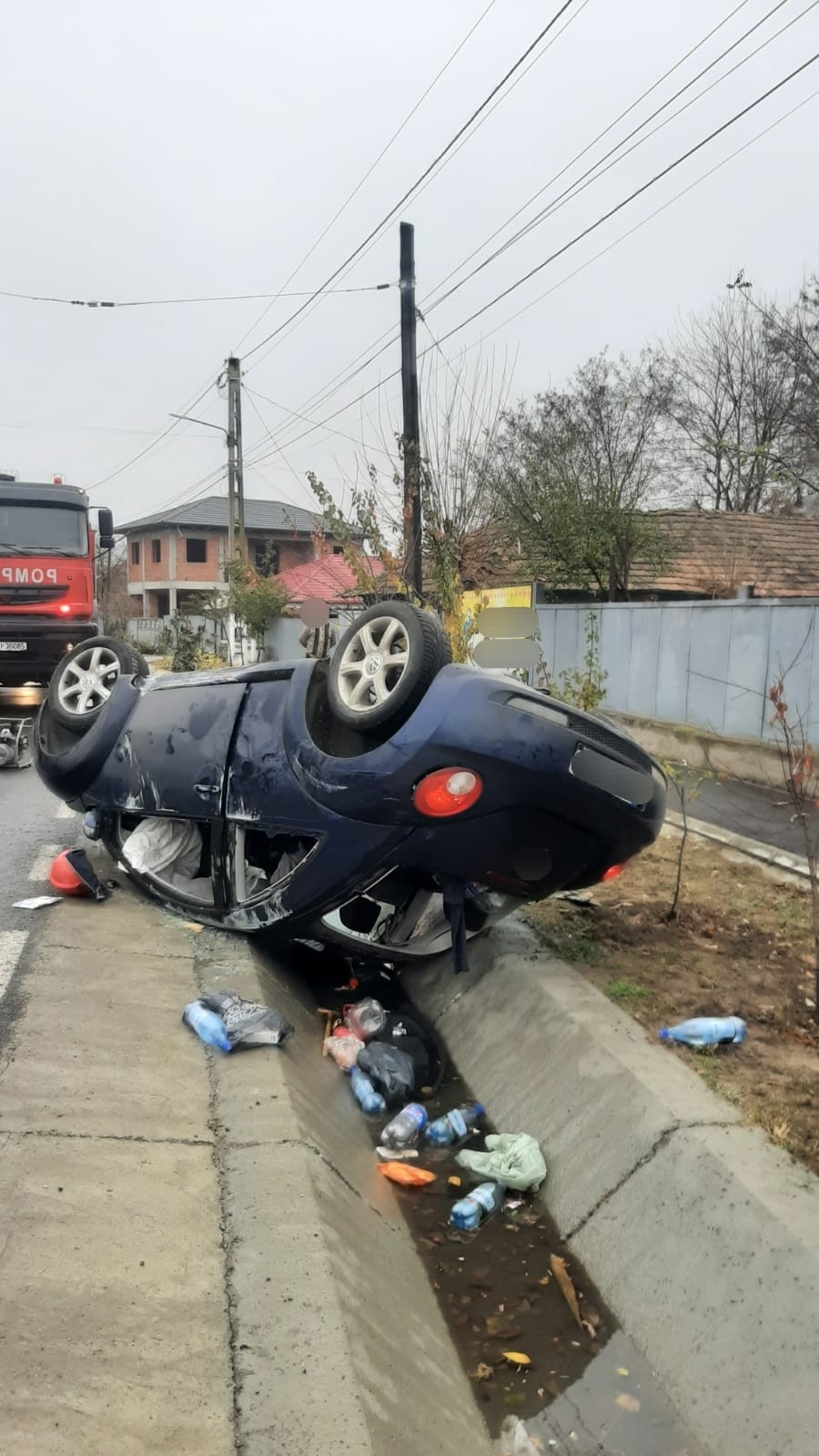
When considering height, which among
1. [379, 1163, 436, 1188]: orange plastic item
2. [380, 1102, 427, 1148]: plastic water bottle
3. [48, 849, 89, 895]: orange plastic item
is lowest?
[379, 1163, 436, 1188]: orange plastic item

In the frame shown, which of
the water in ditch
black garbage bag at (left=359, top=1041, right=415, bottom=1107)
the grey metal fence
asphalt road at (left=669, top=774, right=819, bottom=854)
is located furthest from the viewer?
the grey metal fence

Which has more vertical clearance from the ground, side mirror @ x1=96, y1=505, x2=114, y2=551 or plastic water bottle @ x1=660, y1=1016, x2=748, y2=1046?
side mirror @ x1=96, y1=505, x2=114, y2=551

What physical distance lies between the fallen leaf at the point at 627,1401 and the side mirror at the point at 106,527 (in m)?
14.4

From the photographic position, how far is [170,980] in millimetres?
4977

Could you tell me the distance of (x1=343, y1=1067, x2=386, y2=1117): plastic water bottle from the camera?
459 cm

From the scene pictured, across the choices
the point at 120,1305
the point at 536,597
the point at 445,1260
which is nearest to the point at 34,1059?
the point at 120,1305

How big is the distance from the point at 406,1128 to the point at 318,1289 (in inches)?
57.8

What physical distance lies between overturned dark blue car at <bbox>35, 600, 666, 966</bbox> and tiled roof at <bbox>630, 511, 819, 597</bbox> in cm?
1333

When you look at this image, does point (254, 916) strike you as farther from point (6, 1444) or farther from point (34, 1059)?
point (6, 1444)

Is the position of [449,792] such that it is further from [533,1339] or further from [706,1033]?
[533,1339]

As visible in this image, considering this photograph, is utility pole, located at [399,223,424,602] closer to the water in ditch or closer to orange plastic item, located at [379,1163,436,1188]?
orange plastic item, located at [379,1163,436,1188]

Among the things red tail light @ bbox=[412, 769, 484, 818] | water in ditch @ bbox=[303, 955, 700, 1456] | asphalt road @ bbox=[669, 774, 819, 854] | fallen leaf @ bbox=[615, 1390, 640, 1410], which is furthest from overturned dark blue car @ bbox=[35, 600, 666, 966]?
asphalt road @ bbox=[669, 774, 819, 854]

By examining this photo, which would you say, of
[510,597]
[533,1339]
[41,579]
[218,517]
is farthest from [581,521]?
[218,517]

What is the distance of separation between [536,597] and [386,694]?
12.6 metres
